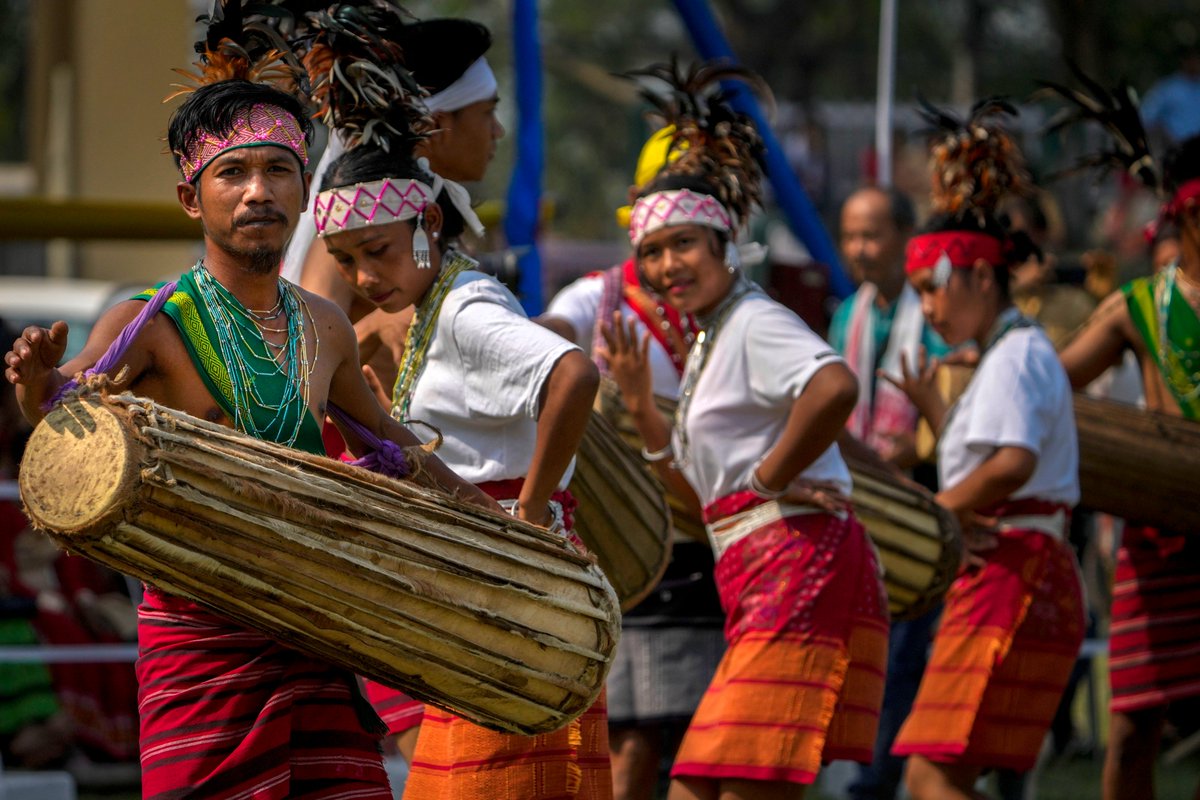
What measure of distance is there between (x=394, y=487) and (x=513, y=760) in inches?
34.1

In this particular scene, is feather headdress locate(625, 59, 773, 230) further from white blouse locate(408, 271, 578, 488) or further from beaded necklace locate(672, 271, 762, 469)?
white blouse locate(408, 271, 578, 488)

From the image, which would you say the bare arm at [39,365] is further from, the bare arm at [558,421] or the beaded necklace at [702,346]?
the beaded necklace at [702,346]

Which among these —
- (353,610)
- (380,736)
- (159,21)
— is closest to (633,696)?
(380,736)

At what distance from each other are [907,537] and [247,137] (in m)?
2.58

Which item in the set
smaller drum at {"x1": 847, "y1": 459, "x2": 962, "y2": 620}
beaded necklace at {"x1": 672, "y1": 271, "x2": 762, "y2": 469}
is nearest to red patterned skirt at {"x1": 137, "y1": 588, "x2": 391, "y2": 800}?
beaded necklace at {"x1": 672, "y1": 271, "x2": 762, "y2": 469}

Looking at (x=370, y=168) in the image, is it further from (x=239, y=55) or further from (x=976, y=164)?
(x=976, y=164)

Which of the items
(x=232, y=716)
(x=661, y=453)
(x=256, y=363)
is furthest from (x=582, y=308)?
(x=232, y=716)

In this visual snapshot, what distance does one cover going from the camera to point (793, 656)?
4746 mm

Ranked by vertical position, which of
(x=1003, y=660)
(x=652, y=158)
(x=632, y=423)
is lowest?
(x=1003, y=660)

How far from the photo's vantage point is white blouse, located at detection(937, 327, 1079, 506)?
17.7 feet

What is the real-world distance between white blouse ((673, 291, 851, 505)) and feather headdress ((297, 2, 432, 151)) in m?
1.05

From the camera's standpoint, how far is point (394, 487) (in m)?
3.43

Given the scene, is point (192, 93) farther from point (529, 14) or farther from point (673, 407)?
point (529, 14)

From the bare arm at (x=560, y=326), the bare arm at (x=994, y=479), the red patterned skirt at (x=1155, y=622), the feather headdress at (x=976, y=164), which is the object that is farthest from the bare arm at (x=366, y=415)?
the red patterned skirt at (x=1155, y=622)
